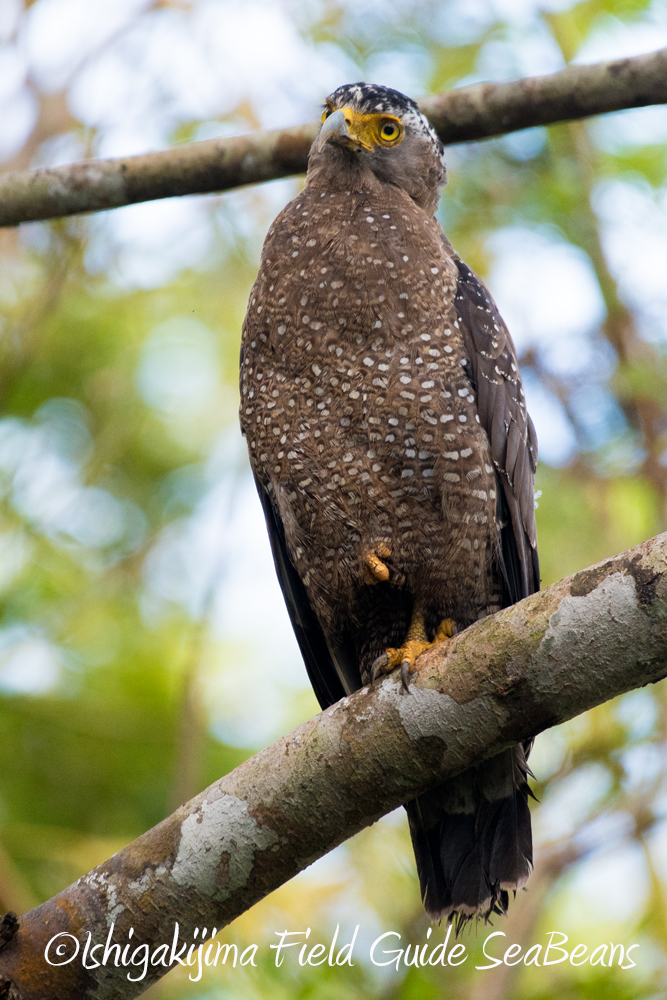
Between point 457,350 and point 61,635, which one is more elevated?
point 61,635

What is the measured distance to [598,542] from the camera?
5738 mm

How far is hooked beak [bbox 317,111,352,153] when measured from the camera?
13.6 feet

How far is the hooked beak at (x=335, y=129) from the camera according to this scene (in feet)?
13.6

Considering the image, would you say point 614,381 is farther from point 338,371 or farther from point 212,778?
point 212,778

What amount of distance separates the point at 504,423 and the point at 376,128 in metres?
1.51

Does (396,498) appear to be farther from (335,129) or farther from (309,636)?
(335,129)

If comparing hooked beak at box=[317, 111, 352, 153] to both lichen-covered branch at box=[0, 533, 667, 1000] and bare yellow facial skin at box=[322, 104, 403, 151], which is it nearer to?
bare yellow facial skin at box=[322, 104, 403, 151]

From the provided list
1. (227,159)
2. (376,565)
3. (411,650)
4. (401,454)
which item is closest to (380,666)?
(411,650)

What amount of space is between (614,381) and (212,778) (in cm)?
355

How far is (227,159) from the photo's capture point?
412 centimetres

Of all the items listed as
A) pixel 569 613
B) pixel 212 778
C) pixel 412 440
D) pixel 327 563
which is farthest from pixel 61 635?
pixel 569 613

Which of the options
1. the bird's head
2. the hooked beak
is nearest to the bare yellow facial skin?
the bird's head

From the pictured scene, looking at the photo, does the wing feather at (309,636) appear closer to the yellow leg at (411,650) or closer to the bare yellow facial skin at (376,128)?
the yellow leg at (411,650)

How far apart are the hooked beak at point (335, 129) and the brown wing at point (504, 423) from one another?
2.65ft
